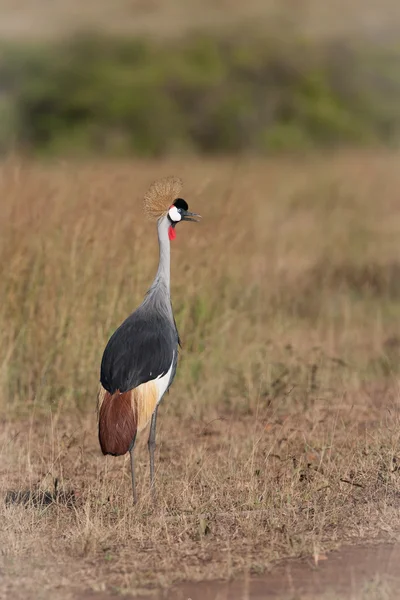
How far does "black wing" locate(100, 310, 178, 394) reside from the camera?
16.6 feet

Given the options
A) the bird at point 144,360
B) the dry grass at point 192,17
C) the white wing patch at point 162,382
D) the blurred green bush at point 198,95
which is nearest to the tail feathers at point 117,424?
the bird at point 144,360

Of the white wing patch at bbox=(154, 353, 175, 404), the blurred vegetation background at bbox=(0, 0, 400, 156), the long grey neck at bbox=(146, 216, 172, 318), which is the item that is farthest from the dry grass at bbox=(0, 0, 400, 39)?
the white wing patch at bbox=(154, 353, 175, 404)

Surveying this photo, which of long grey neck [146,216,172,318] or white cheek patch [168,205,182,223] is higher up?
white cheek patch [168,205,182,223]

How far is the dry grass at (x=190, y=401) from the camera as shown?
15.0 feet

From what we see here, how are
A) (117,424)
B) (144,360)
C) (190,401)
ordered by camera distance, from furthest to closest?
(190,401) < (144,360) < (117,424)

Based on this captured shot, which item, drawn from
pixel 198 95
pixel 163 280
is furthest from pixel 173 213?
pixel 198 95

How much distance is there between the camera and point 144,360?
16.7ft

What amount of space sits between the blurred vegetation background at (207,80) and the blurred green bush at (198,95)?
0.13 feet

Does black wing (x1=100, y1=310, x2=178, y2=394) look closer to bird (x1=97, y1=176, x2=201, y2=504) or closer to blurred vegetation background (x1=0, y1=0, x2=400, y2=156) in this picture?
bird (x1=97, y1=176, x2=201, y2=504)

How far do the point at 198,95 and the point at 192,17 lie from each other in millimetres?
→ 2441

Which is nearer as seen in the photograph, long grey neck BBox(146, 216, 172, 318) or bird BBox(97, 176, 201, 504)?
bird BBox(97, 176, 201, 504)

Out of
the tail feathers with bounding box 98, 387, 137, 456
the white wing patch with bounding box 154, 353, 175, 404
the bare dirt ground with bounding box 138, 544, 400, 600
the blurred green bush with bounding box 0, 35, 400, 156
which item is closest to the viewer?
the bare dirt ground with bounding box 138, 544, 400, 600

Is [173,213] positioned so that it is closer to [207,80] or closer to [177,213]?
[177,213]

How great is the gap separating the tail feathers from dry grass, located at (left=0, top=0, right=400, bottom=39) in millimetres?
12887
